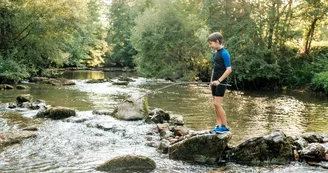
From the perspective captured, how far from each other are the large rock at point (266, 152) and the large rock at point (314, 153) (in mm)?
303

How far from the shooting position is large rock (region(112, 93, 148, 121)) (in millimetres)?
12748

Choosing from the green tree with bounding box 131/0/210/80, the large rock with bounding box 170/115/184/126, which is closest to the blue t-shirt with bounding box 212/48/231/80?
the large rock with bounding box 170/115/184/126

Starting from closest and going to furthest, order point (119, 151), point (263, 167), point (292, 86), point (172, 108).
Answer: point (263, 167), point (119, 151), point (172, 108), point (292, 86)

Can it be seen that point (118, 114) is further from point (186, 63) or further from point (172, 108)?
point (186, 63)

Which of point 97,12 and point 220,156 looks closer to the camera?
point 220,156

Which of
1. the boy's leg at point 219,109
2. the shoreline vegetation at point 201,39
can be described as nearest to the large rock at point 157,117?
the boy's leg at point 219,109

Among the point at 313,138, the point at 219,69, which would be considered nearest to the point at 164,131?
the point at 219,69

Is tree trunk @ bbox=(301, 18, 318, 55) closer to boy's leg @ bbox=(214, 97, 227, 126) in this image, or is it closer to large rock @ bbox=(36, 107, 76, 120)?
large rock @ bbox=(36, 107, 76, 120)

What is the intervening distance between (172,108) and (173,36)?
1472cm

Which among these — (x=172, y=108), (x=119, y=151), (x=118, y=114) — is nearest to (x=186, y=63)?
(x=172, y=108)

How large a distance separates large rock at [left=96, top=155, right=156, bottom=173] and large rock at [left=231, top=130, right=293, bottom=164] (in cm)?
203

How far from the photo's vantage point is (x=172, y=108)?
1598cm

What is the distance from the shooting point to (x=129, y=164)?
720cm

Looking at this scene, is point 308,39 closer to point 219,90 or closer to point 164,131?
point 164,131
